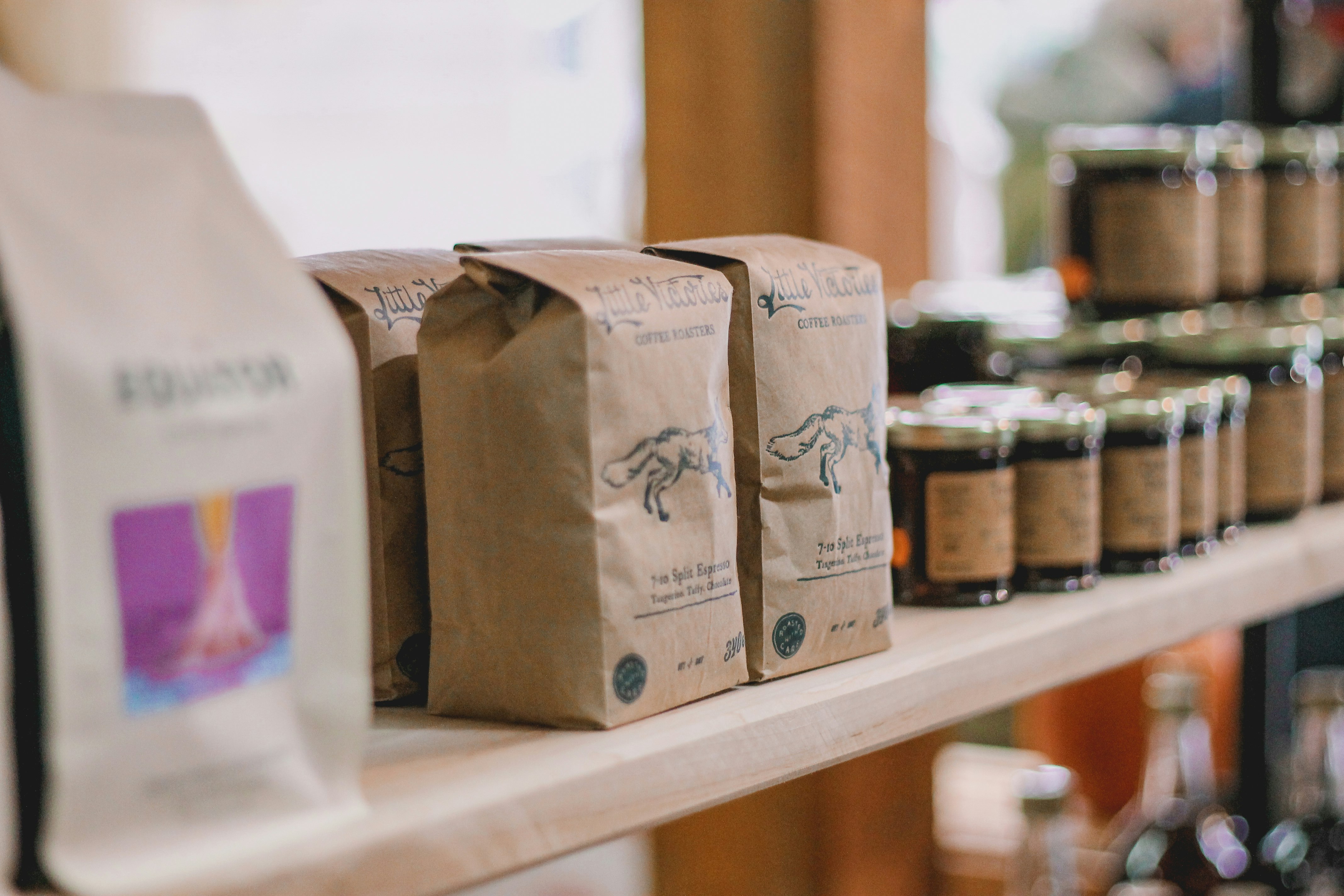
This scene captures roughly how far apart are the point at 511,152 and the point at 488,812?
2.20 m

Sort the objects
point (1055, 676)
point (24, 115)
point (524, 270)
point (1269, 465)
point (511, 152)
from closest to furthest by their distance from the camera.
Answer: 1. point (24, 115)
2. point (524, 270)
3. point (1055, 676)
4. point (1269, 465)
5. point (511, 152)

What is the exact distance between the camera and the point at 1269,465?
117 cm

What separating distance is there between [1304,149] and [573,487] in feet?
3.42

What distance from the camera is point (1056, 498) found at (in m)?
0.91

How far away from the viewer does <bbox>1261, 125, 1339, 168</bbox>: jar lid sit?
1.36 meters

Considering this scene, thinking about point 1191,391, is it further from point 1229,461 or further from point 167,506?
point 167,506

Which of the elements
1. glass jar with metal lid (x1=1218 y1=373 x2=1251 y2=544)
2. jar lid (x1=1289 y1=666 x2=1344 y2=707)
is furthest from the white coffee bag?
jar lid (x1=1289 y1=666 x2=1344 y2=707)

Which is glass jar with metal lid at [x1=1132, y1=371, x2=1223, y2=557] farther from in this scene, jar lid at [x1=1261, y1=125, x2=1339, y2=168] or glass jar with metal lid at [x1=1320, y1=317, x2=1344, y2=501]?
jar lid at [x1=1261, y1=125, x2=1339, y2=168]

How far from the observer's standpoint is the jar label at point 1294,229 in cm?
138

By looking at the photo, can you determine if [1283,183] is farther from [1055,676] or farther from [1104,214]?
[1055,676]

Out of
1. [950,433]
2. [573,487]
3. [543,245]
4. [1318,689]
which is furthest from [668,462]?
[1318,689]

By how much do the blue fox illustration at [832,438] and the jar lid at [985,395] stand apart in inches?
9.4

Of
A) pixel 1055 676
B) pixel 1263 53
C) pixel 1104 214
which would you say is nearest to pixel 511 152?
pixel 1263 53

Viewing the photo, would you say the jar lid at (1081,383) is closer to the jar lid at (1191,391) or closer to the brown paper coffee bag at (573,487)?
the jar lid at (1191,391)
